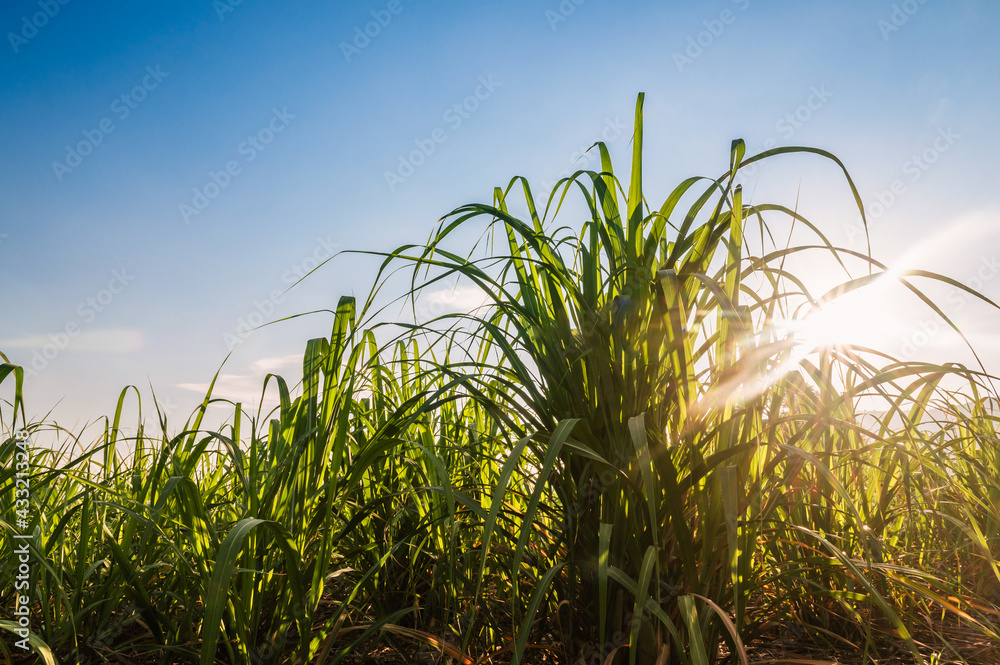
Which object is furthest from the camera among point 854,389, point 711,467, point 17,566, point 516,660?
point 17,566

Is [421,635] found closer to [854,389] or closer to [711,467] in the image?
[711,467]

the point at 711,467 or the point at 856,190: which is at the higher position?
the point at 856,190

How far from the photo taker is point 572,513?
1.11 meters

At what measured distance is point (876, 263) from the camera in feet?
3.43

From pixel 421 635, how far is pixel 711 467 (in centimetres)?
61

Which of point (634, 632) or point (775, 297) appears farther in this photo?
point (775, 297)

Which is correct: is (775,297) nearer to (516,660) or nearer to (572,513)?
(572,513)

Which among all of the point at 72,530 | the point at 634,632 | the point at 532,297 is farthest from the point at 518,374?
the point at 72,530

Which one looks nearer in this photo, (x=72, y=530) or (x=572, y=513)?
(x=572, y=513)

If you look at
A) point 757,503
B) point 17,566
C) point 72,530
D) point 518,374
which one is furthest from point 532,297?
point 72,530

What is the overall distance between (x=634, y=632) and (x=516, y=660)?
17 centimetres

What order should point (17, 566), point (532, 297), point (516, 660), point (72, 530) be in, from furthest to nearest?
point (72, 530) < point (17, 566) < point (532, 297) < point (516, 660)

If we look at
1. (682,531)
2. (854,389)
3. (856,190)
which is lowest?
(682,531)

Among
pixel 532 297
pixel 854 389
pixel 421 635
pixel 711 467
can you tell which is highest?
pixel 532 297
